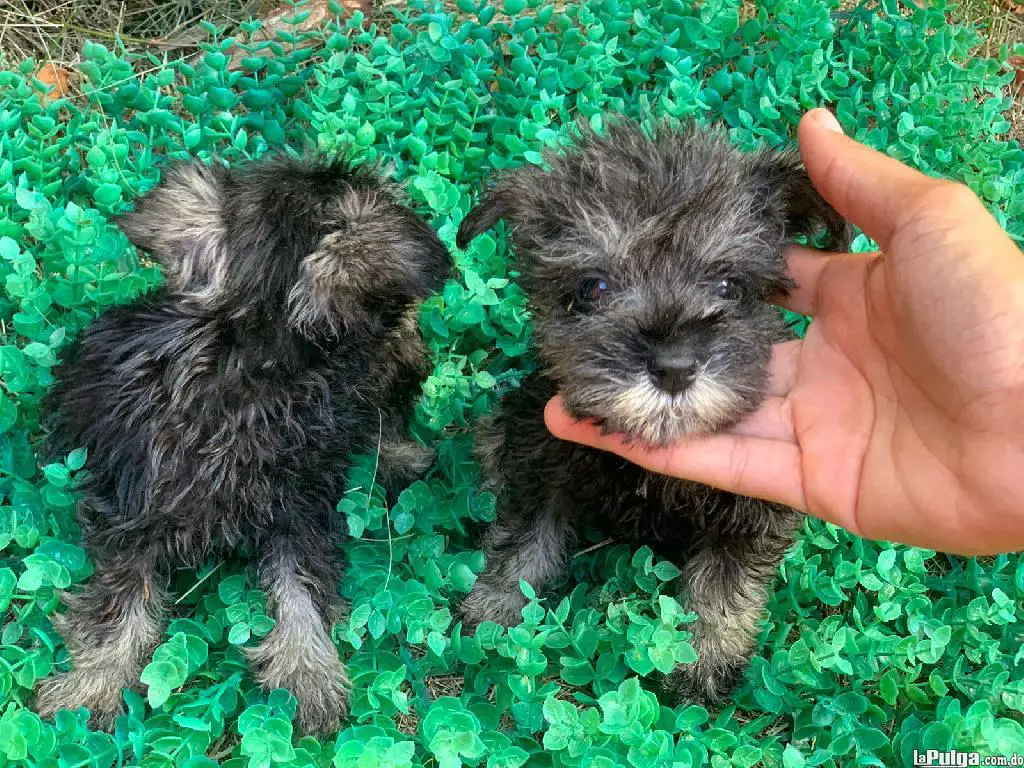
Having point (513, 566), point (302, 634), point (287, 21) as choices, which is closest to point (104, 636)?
point (302, 634)

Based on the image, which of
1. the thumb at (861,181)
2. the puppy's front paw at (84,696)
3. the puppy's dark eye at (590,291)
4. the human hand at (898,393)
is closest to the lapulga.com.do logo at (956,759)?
the human hand at (898,393)

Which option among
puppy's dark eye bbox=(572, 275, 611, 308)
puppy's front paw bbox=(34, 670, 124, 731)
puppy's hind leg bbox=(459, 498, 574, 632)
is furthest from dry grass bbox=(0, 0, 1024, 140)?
puppy's front paw bbox=(34, 670, 124, 731)

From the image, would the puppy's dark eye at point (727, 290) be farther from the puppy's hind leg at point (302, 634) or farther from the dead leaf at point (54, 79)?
the dead leaf at point (54, 79)

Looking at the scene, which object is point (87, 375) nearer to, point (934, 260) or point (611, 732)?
point (611, 732)

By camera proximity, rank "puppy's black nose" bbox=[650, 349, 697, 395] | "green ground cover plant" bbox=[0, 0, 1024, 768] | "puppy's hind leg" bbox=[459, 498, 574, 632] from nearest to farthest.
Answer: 1. "puppy's black nose" bbox=[650, 349, 697, 395]
2. "green ground cover plant" bbox=[0, 0, 1024, 768]
3. "puppy's hind leg" bbox=[459, 498, 574, 632]

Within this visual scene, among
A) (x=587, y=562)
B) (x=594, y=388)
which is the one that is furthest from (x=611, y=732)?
(x=594, y=388)

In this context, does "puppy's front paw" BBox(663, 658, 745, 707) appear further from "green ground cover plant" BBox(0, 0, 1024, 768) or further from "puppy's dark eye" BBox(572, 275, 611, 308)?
"puppy's dark eye" BBox(572, 275, 611, 308)
